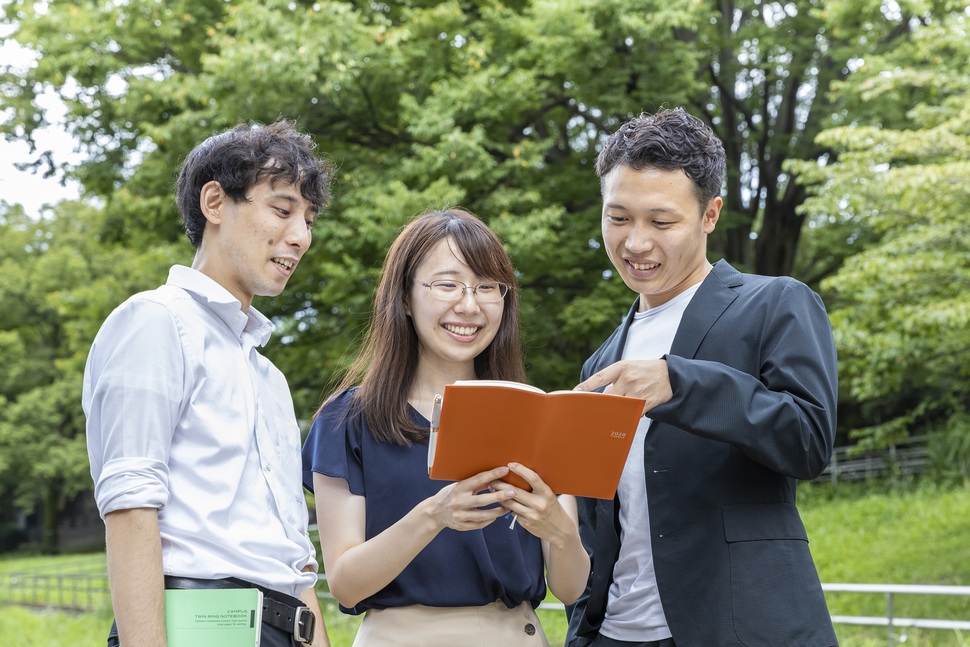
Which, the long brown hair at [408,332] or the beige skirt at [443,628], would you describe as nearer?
the beige skirt at [443,628]

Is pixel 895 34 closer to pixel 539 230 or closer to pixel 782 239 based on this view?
pixel 782 239

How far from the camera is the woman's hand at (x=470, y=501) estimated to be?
7.13ft

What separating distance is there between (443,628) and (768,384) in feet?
3.52

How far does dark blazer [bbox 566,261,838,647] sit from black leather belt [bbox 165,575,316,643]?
0.88m

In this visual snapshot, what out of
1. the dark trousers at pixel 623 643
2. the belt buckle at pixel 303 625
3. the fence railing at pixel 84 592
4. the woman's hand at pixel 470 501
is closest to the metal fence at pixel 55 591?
the fence railing at pixel 84 592

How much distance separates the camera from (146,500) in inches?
74.8

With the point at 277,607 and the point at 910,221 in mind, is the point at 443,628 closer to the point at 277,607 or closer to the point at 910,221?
the point at 277,607

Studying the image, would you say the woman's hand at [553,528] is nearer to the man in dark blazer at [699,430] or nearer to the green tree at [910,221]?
the man in dark blazer at [699,430]

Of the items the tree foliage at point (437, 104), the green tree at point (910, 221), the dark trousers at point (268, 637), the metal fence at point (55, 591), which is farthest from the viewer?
the metal fence at point (55, 591)

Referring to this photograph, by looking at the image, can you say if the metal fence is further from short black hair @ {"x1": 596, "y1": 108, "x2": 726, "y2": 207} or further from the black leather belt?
short black hair @ {"x1": 596, "y1": 108, "x2": 726, "y2": 207}

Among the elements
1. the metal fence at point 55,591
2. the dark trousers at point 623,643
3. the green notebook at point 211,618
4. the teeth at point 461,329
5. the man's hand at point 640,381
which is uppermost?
the teeth at point 461,329

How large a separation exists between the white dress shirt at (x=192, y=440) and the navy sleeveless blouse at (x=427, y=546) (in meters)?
0.29

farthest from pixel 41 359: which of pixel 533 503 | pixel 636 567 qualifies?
pixel 533 503

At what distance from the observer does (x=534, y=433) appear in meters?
2.09
